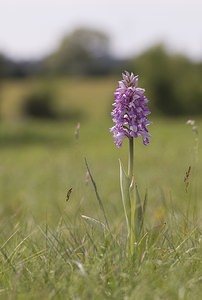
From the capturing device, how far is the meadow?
2484mm

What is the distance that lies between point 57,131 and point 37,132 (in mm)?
1309

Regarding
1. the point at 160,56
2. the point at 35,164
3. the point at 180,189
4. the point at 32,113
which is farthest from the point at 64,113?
the point at 180,189

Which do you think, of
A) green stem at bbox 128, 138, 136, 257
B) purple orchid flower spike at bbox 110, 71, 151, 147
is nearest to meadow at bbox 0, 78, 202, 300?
green stem at bbox 128, 138, 136, 257

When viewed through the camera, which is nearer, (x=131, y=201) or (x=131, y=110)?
(x=131, y=110)

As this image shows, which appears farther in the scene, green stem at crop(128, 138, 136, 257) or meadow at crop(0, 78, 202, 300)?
green stem at crop(128, 138, 136, 257)

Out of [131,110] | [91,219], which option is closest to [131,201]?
[91,219]

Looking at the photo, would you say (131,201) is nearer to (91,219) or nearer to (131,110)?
(91,219)

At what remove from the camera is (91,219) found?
2.89 metres

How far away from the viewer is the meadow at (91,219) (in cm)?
248

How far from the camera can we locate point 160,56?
144ft

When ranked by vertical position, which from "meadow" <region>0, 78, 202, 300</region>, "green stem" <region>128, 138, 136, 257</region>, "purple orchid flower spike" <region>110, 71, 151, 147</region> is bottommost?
"meadow" <region>0, 78, 202, 300</region>

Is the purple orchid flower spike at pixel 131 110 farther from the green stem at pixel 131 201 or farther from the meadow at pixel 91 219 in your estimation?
the meadow at pixel 91 219

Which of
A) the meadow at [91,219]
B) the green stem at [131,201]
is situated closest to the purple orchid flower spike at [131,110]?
the green stem at [131,201]

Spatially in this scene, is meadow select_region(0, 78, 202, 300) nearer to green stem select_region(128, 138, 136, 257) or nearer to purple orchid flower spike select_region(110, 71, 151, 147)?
green stem select_region(128, 138, 136, 257)
